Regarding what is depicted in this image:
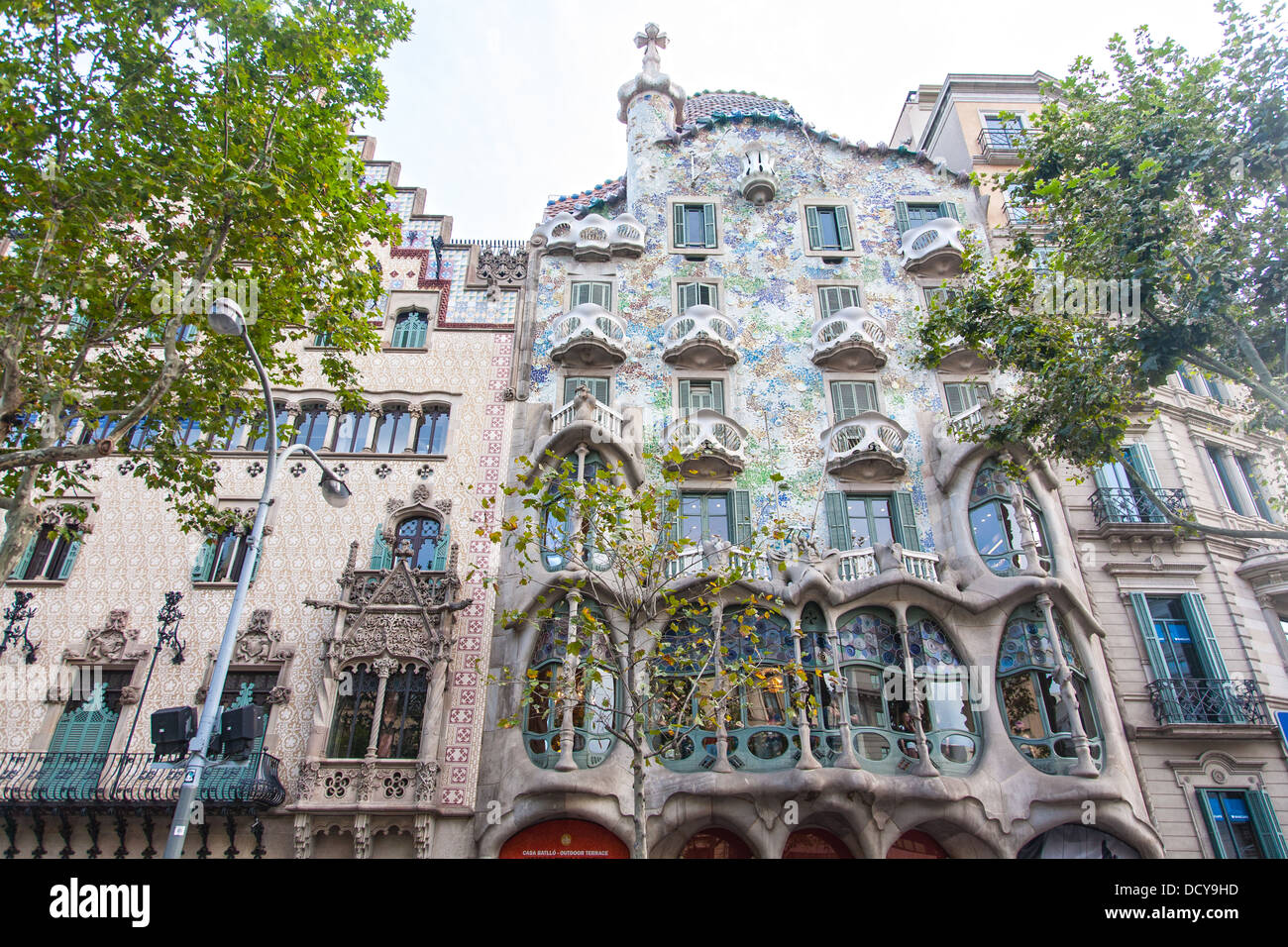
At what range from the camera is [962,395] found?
2086cm

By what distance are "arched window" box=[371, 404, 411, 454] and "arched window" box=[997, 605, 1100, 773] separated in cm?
1495

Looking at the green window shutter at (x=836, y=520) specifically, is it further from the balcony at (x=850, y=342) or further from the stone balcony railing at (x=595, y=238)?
the stone balcony railing at (x=595, y=238)

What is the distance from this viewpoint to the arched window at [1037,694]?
614 inches

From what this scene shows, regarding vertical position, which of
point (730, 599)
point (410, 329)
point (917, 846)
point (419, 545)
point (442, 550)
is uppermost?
point (410, 329)

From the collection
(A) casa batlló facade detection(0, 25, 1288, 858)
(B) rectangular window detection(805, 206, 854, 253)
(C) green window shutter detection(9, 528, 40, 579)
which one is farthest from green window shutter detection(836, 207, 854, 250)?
(C) green window shutter detection(9, 528, 40, 579)

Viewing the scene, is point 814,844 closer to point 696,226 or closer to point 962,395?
point 962,395

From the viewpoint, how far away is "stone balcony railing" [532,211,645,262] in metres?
22.7

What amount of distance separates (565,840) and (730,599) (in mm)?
5812

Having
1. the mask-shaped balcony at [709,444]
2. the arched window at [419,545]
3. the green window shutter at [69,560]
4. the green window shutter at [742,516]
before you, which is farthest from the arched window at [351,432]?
the green window shutter at [742,516]

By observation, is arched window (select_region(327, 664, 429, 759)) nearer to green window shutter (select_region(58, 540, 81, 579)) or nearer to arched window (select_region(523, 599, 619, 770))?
arched window (select_region(523, 599, 619, 770))

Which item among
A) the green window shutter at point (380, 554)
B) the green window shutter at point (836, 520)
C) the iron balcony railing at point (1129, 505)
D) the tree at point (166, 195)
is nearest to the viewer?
the tree at point (166, 195)

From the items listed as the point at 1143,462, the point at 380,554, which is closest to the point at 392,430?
the point at 380,554

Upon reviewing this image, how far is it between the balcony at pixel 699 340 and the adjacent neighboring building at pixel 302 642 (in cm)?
459

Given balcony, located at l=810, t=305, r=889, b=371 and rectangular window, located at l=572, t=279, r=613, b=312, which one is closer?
balcony, located at l=810, t=305, r=889, b=371
